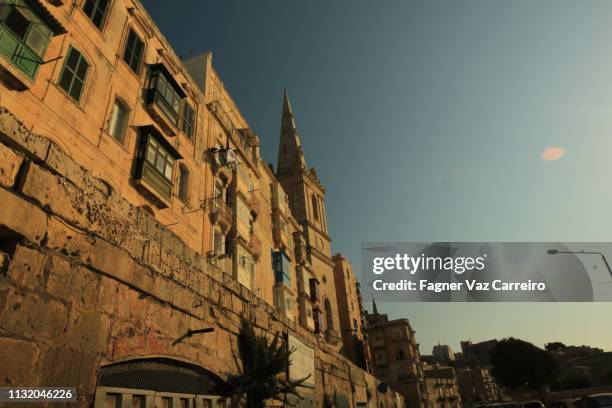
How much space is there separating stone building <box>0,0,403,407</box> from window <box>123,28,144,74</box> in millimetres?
69

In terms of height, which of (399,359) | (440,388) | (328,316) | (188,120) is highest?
(188,120)

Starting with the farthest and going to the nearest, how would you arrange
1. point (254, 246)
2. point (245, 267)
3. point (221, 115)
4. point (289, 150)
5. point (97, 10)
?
point (289, 150)
point (254, 246)
point (221, 115)
point (245, 267)
point (97, 10)

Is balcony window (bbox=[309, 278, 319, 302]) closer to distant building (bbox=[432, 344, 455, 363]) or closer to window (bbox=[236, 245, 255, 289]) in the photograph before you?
window (bbox=[236, 245, 255, 289])

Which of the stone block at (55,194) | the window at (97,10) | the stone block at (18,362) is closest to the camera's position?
the stone block at (18,362)

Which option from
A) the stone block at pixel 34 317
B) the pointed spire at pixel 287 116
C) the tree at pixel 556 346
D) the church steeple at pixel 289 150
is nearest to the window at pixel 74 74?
the stone block at pixel 34 317

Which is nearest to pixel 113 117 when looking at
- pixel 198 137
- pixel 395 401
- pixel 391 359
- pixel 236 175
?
pixel 198 137

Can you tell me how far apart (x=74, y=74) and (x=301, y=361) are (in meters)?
10.2

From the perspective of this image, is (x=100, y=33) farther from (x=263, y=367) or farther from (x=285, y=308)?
(x=285, y=308)

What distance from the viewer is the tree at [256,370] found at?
7.35m

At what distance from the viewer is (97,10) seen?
37.6 feet

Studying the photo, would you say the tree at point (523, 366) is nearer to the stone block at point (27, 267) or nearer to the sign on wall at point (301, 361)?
the sign on wall at point (301, 361)

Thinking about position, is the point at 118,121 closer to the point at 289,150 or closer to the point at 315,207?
the point at 315,207

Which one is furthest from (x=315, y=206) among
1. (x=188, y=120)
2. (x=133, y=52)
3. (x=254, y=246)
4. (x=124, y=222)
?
(x=124, y=222)

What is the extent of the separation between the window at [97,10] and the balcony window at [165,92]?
2.23 metres
